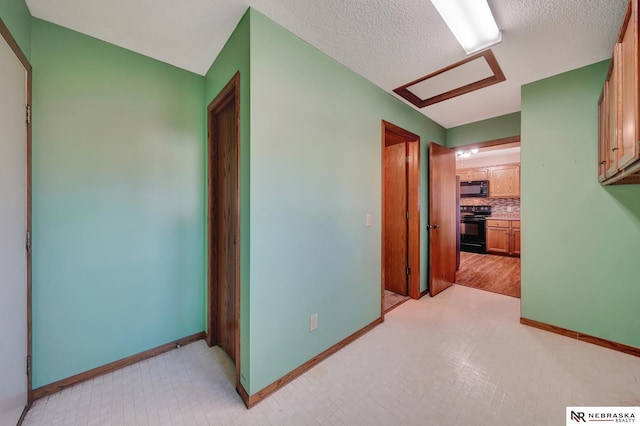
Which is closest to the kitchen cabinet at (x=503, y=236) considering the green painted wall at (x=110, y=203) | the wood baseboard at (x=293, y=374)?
the wood baseboard at (x=293, y=374)

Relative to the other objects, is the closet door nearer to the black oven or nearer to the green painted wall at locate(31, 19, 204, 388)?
the green painted wall at locate(31, 19, 204, 388)

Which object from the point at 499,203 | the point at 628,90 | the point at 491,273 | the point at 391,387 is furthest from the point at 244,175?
the point at 499,203

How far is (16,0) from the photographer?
49.8 inches

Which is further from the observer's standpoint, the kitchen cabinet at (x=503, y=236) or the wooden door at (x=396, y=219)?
the kitchen cabinet at (x=503, y=236)

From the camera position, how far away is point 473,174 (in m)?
6.23

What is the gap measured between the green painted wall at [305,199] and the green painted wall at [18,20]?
45.4 inches

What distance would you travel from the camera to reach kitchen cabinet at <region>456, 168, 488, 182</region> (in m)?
6.01

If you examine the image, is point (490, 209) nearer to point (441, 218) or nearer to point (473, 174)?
point (473, 174)

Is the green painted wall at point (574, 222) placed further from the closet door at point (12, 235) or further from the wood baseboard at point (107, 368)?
the closet door at point (12, 235)

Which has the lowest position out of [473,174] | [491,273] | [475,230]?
[491,273]

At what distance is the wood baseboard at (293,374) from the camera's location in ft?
4.75

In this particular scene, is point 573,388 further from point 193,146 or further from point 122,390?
point 193,146

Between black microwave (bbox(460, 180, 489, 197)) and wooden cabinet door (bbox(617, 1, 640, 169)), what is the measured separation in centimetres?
499

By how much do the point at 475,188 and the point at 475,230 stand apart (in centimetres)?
108
